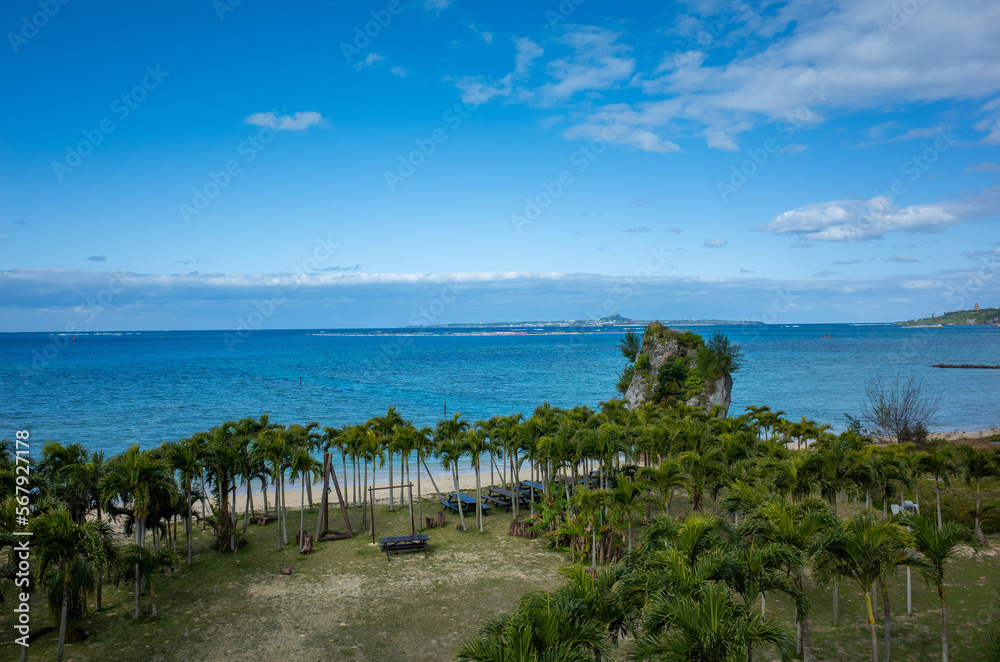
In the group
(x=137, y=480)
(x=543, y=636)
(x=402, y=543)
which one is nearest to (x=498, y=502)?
(x=402, y=543)

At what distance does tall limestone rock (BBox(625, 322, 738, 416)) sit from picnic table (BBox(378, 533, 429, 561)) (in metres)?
28.0

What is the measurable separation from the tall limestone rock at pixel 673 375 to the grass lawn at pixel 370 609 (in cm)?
2752

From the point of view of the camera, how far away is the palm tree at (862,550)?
40.1ft

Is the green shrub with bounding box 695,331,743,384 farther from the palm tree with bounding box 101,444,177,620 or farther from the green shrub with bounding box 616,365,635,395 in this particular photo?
the palm tree with bounding box 101,444,177,620

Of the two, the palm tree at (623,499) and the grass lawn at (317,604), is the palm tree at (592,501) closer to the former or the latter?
the palm tree at (623,499)

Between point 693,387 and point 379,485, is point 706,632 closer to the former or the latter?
point 379,485

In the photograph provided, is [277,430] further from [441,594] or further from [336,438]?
[441,594]

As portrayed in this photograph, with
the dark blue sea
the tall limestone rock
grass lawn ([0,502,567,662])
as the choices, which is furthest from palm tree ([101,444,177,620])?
the tall limestone rock

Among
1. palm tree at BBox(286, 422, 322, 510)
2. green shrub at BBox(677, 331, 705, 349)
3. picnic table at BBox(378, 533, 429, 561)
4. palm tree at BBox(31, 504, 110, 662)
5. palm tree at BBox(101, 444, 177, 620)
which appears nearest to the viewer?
palm tree at BBox(31, 504, 110, 662)

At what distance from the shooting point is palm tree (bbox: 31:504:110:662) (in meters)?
13.8

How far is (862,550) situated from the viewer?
1225 centimetres

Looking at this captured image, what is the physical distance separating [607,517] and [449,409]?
45860 millimetres

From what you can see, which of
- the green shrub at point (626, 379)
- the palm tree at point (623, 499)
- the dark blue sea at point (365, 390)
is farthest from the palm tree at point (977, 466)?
the dark blue sea at point (365, 390)

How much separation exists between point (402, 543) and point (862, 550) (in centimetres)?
1749
